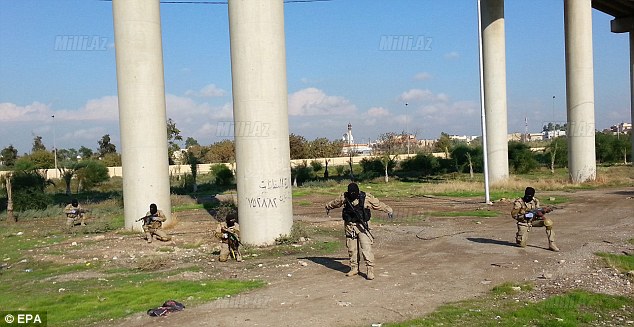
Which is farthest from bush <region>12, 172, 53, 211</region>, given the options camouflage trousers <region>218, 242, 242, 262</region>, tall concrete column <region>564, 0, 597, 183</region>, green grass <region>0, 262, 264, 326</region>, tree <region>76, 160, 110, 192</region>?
tall concrete column <region>564, 0, 597, 183</region>

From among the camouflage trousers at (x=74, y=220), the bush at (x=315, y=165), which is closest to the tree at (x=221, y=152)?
the bush at (x=315, y=165)

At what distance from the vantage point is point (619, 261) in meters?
10.8

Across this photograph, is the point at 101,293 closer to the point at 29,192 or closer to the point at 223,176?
the point at 29,192

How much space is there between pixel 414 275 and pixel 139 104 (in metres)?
11.8

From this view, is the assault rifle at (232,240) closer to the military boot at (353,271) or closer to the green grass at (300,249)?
the green grass at (300,249)

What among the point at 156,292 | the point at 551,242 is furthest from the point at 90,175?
the point at 551,242

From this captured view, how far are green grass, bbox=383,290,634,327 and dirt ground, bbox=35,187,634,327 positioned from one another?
342 millimetres

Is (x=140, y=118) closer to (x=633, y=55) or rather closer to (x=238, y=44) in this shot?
(x=238, y=44)

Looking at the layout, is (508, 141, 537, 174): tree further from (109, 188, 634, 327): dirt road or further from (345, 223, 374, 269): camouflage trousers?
(345, 223, 374, 269): camouflage trousers

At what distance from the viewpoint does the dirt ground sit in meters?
7.80

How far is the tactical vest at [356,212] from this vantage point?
9.66m

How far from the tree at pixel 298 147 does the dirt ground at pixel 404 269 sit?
3750 cm

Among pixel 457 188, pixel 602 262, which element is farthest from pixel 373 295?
pixel 457 188

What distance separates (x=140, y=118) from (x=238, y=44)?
582cm
